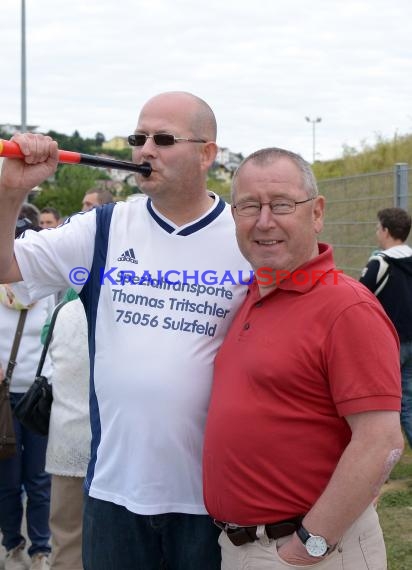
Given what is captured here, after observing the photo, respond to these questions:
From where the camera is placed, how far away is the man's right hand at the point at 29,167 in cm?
226

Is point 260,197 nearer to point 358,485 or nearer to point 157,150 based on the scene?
point 157,150

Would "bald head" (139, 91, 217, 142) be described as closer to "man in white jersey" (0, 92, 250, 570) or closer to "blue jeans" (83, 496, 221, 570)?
"man in white jersey" (0, 92, 250, 570)

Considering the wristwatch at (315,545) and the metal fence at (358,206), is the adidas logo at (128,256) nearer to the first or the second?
the wristwatch at (315,545)

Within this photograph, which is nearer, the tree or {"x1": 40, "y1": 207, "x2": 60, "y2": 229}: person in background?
{"x1": 40, "y1": 207, "x2": 60, "y2": 229}: person in background

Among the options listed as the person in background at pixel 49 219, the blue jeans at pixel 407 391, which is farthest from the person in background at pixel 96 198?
the blue jeans at pixel 407 391

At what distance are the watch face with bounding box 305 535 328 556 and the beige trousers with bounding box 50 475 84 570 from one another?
1926 millimetres

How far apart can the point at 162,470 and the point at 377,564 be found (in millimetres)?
702

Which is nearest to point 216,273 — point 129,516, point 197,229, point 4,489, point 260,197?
point 197,229

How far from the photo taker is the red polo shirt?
209cm

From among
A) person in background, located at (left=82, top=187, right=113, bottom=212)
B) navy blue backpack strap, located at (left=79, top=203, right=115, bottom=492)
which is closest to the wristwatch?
navy blue backpack strap, located at (left=79, top=203, right=115, bottom=492)

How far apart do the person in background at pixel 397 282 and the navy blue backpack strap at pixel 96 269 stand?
386cm

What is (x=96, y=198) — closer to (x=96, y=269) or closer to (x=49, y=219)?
(x=49, y=219)

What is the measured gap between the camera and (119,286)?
8.55 feet

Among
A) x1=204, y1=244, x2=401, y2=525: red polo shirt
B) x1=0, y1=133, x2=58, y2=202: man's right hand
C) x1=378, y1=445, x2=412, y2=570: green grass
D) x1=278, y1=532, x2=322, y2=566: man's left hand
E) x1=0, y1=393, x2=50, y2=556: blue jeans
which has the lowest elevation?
x1=378, y1=445, x2=412, y2=570: green grass
